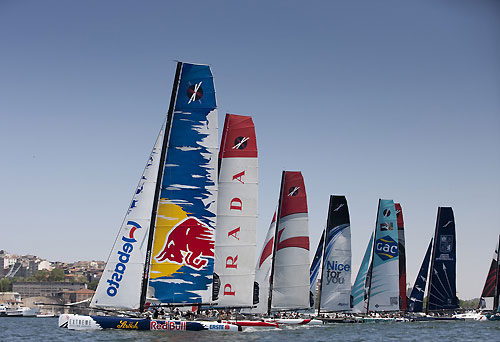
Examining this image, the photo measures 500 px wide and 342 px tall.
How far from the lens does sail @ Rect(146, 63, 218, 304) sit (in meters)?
35.0

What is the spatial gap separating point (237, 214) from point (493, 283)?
4494 cm

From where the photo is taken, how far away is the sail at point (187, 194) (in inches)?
1377

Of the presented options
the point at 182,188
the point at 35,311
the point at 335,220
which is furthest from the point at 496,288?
the point at 35,311

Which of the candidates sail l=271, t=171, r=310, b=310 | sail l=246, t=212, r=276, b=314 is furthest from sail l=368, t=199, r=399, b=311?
sail l=246, t=212, r=276, b=314

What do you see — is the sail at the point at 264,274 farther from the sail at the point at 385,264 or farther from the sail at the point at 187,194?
the sail at the point at 385,264

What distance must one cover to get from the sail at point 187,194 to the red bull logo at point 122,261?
126cm

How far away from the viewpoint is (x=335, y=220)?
2325 inches

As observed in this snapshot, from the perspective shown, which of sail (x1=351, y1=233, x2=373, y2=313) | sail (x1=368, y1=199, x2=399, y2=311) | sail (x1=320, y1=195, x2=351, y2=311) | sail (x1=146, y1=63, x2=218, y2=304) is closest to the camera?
sail (x1=146, y1=63, x2=218, y2=304)

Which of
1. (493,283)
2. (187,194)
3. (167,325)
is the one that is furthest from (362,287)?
(167,325)

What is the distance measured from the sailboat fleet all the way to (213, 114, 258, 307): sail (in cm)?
6

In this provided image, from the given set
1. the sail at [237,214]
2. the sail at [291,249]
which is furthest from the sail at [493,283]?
the sail at [237,214]

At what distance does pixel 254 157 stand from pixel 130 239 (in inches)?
381

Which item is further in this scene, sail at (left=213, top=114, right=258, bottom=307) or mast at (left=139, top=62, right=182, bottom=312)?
sail at (left=213, top=114, right=258, bottom=307)

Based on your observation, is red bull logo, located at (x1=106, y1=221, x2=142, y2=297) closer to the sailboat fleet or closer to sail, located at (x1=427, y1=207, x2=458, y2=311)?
the sailboat fleet
